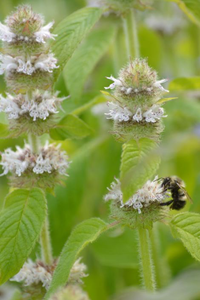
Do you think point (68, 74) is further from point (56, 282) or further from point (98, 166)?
point (98, 166)

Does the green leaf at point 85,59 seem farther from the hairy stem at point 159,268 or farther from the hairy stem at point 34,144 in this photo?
the hairy stem at point 159,268

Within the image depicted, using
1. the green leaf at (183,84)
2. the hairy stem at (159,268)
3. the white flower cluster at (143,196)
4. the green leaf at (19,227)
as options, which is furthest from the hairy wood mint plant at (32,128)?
the hairy stem at (159,268)

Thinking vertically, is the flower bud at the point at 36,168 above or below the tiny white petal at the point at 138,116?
above

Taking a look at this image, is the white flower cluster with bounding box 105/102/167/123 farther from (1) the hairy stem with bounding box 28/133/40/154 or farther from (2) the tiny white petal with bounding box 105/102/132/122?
(1) the hairy stem with bounding box 28/133/40/154

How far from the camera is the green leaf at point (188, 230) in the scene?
1.76 m

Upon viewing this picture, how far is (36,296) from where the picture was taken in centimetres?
209

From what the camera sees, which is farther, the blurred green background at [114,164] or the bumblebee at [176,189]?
the blurred green background at [114,164]

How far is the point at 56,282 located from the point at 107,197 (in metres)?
0.36

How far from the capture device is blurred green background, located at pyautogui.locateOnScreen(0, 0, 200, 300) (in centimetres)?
276

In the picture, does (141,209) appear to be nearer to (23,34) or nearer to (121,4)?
(23,34)

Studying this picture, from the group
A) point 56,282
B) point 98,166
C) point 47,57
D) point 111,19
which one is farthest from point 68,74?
point 98,166

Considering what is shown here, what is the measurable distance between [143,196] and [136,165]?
29cm

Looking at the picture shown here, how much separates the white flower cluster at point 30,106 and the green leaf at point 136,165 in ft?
1.46

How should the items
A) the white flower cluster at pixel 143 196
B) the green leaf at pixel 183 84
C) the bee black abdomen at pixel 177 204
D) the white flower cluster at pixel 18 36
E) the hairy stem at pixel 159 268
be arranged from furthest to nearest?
the hairy stem at pixel 159 268 < the green leaf at pixel 183 84 < the bee black abdomen at pixel 177 204 < the white flower cluster at pixel 18 36 < the white flower cluster at pixel 143 196
